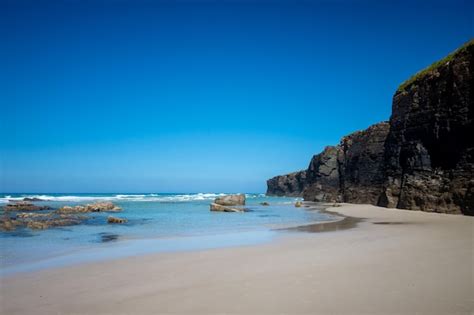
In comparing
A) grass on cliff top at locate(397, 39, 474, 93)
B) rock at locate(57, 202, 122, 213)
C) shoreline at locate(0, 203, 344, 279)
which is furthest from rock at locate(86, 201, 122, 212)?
grass on cliff top at locate(397, 39, 474, 93)

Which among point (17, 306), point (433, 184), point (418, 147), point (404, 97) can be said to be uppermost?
point (404, 97)

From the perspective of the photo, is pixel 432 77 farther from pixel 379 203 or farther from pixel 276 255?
pixel 276 255

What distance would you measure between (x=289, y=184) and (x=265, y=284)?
11197cm

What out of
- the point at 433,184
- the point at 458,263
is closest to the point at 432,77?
the point at 433,184

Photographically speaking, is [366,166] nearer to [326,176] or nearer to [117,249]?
[326,176]

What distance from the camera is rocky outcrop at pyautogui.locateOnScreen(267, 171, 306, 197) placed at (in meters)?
110

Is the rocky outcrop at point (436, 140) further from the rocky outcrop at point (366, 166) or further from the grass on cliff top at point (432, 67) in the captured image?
the rocky outcrop at point (366, 166)

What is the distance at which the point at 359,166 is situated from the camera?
4891cm

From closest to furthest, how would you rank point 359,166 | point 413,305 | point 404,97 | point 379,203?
point 413,305, point 404,97, point 379,203, point 359,166

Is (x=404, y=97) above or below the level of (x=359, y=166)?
above

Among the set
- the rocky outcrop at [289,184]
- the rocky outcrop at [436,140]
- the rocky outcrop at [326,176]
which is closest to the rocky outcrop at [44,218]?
the rocky outcrop at [436,140]

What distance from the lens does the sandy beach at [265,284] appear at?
204 inches

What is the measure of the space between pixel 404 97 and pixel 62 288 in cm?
3148

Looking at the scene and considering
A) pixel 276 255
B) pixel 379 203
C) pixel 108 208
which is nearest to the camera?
pixel 276 255
